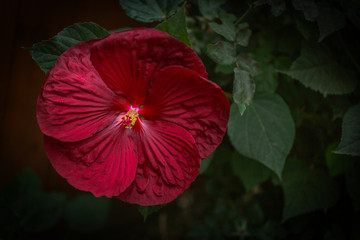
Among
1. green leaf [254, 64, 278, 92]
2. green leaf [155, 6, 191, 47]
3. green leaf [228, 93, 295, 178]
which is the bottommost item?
green leaf [228, 93, 295, 178]

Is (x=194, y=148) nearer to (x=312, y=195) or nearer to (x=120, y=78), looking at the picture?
(x=120, y=78)

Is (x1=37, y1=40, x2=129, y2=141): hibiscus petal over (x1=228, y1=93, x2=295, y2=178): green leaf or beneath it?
over

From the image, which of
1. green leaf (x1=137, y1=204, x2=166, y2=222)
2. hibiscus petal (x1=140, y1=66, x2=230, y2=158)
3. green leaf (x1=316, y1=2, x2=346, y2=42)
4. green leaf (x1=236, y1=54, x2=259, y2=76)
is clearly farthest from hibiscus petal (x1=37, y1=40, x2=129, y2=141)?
green leaf (x1=316, y1=2, x2=346, y2=42)

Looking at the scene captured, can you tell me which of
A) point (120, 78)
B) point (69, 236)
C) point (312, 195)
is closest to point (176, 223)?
point (69, 236)

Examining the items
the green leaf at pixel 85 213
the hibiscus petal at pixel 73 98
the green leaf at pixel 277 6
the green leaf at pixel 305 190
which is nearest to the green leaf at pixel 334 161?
the green leaf at pixel 305 190

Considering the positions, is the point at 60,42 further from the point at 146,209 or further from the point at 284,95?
the point at 284,95

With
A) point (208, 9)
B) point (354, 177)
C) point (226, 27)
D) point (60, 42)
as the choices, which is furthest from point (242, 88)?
point (354, 177)

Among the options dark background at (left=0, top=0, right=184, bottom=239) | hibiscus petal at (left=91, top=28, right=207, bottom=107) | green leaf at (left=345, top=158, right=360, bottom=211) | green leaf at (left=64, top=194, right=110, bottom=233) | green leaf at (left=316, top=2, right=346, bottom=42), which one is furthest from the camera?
green leaf at (left=64, top=194, right=110, bottom=233)

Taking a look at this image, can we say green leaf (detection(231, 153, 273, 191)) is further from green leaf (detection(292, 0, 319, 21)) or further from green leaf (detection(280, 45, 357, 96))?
green leaf (detection(292, 0, 319, 21))
